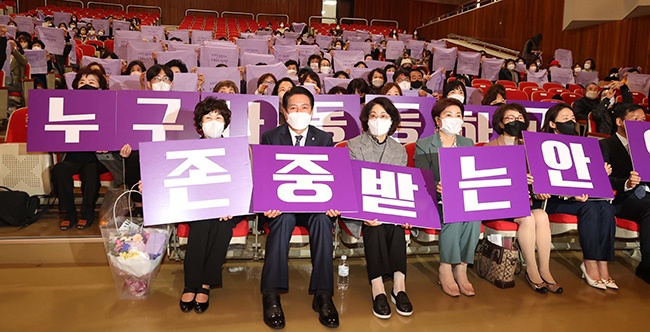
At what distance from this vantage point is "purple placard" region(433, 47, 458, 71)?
32.6 ft

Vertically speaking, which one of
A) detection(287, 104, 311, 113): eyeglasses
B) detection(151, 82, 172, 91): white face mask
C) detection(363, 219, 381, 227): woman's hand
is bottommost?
detection(363, 219, 381, 227): woman's hand

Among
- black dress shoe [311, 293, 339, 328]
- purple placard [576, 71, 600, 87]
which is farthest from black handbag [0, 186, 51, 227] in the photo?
purple placard [576, 71, 600, 87]

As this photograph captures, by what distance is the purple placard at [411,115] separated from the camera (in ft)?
15.7

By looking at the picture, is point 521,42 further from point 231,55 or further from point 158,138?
point 158,138

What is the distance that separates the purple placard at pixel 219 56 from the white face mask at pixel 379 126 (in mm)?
4442

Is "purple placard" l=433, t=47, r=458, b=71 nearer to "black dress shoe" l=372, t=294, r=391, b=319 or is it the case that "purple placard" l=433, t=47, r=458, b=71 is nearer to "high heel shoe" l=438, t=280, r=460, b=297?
"high heel shoe" l=438, t=280, r=460, b=297

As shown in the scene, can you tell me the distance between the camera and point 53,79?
814cm

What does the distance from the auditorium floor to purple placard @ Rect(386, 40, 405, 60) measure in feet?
27.9

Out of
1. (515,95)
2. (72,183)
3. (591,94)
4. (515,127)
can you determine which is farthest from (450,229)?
(591,94)

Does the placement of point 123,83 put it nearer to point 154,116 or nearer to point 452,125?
point 154,116

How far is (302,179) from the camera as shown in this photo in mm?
3092

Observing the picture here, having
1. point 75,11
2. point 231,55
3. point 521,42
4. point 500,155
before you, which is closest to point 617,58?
point 521,42

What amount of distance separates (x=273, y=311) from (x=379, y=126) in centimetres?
139

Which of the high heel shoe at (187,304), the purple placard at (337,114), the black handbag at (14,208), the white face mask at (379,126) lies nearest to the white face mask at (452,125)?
the white face mask at (379,126)
